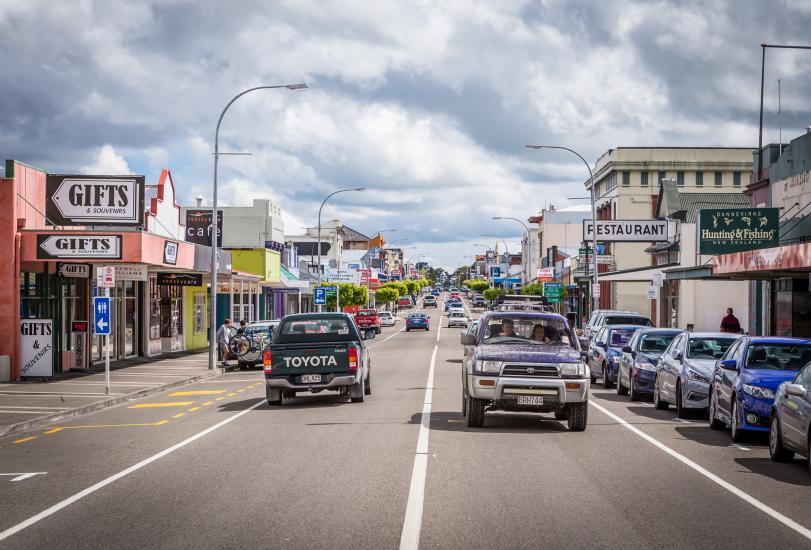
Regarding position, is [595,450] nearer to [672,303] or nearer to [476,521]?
[476,521]

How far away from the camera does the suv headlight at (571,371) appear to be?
14742 mm

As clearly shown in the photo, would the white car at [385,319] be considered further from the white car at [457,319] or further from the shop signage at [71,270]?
the shop signage at [71,270]

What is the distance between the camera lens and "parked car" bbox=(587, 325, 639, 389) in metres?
24.5

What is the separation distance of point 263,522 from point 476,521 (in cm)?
179

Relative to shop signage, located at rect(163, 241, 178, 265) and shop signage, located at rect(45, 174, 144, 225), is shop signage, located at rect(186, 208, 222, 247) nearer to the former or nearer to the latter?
shop signage, located at rect(163, 241, 178, 265)

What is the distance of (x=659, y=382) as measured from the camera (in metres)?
19.1

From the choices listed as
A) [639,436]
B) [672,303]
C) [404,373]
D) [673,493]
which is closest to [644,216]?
[672,303]

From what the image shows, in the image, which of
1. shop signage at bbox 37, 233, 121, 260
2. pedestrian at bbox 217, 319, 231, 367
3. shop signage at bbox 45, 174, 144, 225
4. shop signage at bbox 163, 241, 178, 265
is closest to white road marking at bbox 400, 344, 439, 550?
shop signage at bbox 37, 233, 121, 260

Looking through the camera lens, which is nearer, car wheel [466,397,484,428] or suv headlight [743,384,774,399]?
suv headlight [743,384,774,399]

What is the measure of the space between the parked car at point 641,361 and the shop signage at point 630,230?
29896mm

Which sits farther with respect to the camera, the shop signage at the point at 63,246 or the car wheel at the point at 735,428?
the shop signage at the point at 63,246

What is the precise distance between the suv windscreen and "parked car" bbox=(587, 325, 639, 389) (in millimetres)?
7661

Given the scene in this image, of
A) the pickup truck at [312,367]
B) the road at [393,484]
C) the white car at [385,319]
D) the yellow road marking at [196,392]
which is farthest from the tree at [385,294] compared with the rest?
the road at [393,484]

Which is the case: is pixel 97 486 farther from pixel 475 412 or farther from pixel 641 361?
pixel 641 361
